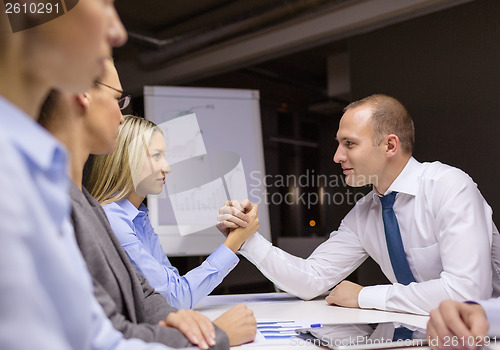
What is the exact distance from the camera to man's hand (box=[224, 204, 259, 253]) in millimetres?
1971

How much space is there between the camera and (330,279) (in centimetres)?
211

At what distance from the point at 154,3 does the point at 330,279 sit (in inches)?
144

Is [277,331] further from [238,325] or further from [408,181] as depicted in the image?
[408,181]

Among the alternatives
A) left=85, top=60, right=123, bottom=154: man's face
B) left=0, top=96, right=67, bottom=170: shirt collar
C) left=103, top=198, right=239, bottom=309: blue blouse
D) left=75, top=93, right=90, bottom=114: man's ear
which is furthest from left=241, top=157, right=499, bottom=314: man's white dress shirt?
left=0, top=96, right=67, bottom=170: shirt collar

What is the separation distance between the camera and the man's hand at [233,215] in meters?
1.99

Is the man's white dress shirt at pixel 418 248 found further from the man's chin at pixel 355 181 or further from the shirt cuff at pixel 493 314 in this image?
the shirt cuff at pixel 493 314

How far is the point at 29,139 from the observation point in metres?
0.54

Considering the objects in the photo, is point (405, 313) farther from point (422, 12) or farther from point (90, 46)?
point (422, 12)

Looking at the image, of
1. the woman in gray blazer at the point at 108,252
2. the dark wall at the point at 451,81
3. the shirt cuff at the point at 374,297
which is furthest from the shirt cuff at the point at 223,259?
the dark wall at the point at 451,81

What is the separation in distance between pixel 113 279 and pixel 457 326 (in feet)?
2.38

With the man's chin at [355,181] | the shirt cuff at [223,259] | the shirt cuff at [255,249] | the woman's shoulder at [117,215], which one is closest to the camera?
the woman's shoulder at [117,215]

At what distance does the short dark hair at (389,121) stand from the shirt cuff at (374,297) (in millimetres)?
705

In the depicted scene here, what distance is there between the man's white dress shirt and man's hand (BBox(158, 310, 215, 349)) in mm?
864

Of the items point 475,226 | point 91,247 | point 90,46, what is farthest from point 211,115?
point 90,46
